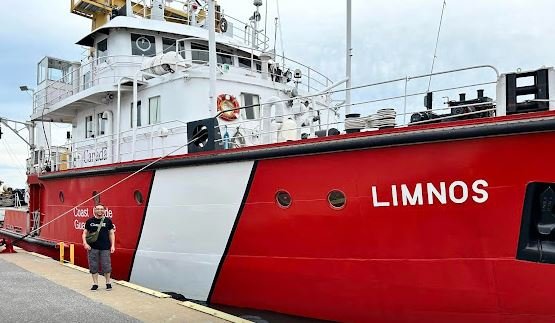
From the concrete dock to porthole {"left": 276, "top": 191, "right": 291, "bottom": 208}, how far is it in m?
1.41

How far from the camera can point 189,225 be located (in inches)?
271

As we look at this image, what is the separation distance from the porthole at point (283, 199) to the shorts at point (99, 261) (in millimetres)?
2491

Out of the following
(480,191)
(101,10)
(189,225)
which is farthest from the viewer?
(101,10)

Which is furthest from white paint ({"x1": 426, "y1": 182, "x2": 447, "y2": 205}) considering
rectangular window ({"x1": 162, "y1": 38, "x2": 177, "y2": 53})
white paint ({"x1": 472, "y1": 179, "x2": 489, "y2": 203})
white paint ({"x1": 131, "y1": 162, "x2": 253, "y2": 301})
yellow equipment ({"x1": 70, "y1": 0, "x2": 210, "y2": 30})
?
yellow equipment ({"x1": 70, "y1": 0, "x2": 210, "y2": 30})

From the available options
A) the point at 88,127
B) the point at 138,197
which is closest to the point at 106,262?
the point at 138,197

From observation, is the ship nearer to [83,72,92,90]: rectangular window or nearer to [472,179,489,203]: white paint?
[472,179,489,203]: white paint

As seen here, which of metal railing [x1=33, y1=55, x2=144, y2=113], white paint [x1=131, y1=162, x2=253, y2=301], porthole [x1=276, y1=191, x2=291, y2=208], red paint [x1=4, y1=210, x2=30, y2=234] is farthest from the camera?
red paint [x1=4, y1=210, x2=30, y2=234]

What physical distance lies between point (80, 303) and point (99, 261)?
1.01 metres

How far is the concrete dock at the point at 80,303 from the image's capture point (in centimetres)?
524

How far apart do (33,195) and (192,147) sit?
6.79m

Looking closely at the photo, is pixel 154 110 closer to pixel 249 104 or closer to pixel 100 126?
pixel 249 104

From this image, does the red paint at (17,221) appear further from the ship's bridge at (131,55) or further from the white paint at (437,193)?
the white paint at (437,193)

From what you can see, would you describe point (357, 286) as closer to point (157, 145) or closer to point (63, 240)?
point (157, 145)

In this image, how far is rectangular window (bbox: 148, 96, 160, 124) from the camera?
9305mm
